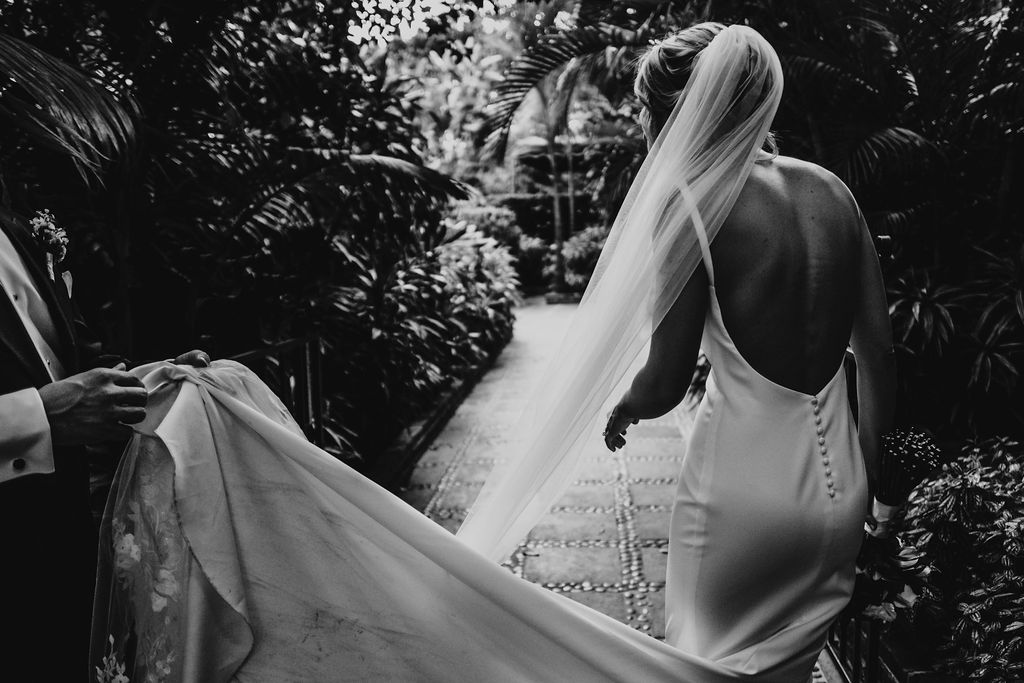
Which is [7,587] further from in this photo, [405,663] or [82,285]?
[82,285]

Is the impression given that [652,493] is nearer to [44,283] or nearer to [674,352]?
[674,352]

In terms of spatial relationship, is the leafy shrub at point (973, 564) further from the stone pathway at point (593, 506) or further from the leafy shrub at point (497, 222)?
the leafy shrub at point (497, 222)

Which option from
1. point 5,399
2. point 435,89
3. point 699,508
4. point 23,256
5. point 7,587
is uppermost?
point 23,256

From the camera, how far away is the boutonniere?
1764 millimetres

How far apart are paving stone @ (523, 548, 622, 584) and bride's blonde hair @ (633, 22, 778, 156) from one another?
2.80 metres

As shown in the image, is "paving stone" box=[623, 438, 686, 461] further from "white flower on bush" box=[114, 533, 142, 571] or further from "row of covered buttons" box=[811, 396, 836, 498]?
"white flower on bush" box=[114, 533, 142, 571]

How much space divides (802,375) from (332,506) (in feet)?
3.57

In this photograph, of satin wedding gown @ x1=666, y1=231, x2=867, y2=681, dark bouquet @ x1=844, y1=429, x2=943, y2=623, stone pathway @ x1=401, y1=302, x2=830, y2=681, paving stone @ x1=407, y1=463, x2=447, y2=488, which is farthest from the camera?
paving stone @ x1=407, y1=463, x2=447, y2=488

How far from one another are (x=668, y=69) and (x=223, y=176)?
2987 millimetres

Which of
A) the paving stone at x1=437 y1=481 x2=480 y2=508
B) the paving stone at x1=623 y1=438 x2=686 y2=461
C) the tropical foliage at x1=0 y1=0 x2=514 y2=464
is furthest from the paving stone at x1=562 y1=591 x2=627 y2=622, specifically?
the paving stone at x1=623 y1=438 x2=686 y2=461

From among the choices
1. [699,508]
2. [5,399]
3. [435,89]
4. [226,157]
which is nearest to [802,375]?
[699,508]

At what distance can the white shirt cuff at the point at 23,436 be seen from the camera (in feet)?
4.75

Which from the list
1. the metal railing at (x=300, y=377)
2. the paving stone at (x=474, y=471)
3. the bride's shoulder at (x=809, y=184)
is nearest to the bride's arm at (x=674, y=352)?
the bride's shoulder at (x=809, y=184)

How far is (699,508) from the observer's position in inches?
71.4
